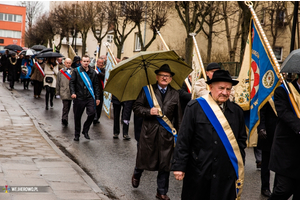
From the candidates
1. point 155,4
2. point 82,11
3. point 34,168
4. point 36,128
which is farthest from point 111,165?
point 82,11

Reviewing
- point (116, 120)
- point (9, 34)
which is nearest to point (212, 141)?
point (116, 120)

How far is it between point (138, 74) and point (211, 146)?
2.65m

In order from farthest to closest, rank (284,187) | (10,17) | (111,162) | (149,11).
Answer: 1. (10,17)
2. (149,11)
3. (111,162)
4. (284,187)

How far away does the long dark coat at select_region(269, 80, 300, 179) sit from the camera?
4.59m

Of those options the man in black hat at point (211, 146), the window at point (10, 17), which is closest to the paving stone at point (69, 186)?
the man in black hat at point (211, 146)

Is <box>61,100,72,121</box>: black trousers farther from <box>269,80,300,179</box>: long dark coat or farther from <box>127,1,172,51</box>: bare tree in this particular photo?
<box>127,1,172,51</box>: bare tree

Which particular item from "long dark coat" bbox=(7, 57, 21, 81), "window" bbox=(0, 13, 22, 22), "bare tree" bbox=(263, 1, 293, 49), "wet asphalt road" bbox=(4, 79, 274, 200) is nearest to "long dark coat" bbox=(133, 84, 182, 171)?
"wet asphalt road" bbox=(4, 79, 274, 200)

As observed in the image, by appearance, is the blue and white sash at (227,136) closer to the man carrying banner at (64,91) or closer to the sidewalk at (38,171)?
the sidewalk at (38,171)

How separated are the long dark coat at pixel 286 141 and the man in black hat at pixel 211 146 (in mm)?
671

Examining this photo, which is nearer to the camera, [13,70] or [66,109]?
[66,109]

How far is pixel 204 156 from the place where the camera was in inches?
161

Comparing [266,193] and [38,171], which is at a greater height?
[38,171]

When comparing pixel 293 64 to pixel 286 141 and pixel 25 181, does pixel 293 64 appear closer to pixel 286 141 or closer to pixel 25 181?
pixel 286 141

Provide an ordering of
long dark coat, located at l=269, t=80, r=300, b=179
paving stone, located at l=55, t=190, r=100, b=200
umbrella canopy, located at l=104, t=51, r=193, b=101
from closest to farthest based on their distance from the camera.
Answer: long dark coat, located at l=269, t=80, r=300, b=179 → paving stone, located at l=55, t=190, r=100, b=200 → umbrella canopy, located at l=104, t=51, r=193, b=101
